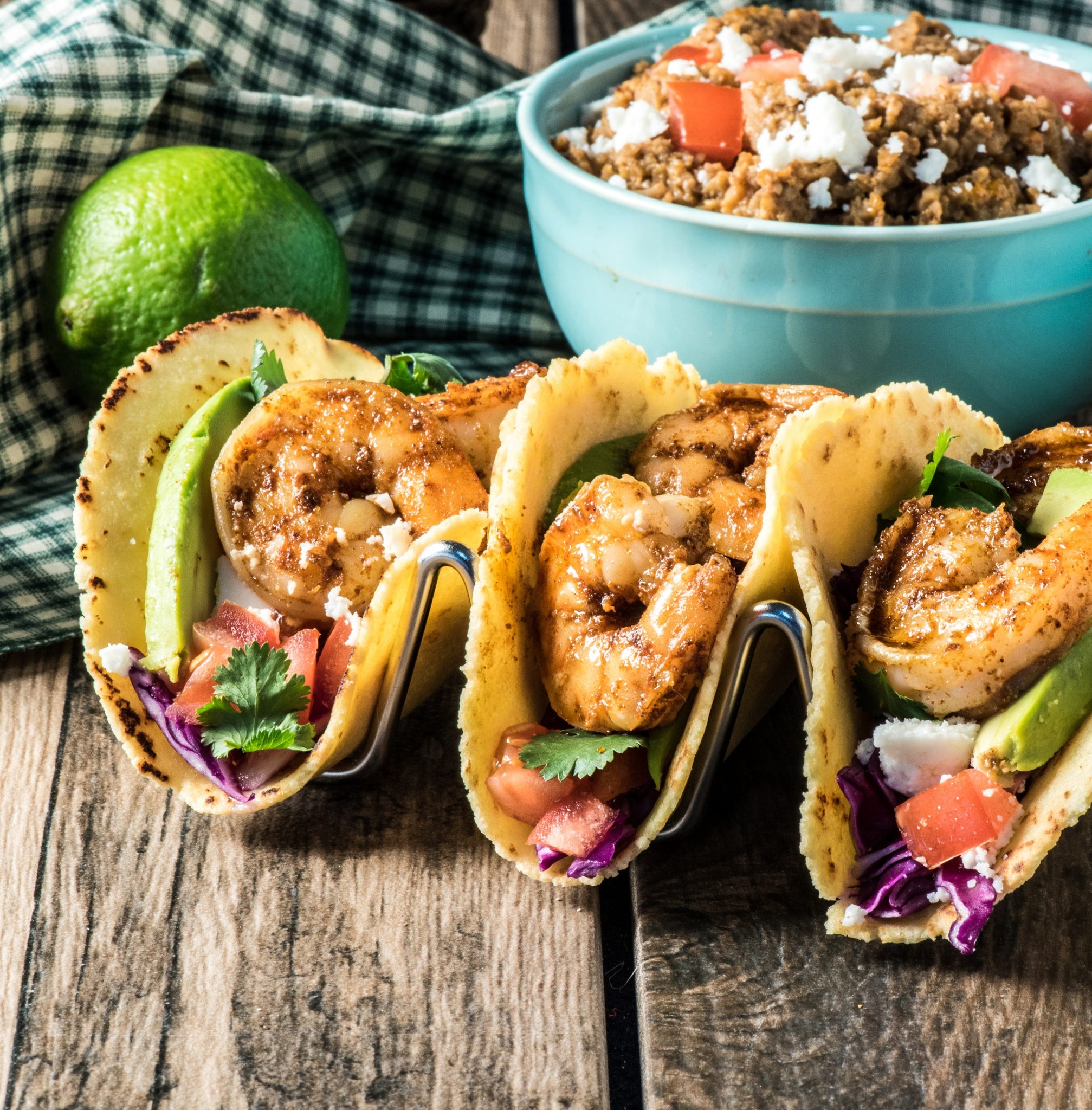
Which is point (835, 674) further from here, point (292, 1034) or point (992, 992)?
point (292, 1034)

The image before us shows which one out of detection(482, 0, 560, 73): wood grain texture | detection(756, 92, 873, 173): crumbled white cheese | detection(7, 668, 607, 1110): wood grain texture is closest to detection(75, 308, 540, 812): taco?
detection(7, 668, 607, 1110): wood grain texture

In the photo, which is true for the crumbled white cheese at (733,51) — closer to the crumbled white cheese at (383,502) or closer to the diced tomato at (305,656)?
the crumbled white cheese at (383,502)

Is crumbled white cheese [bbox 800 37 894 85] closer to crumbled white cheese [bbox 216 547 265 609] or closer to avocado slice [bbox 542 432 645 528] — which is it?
avocado slice [bbox 542 432 645 528]

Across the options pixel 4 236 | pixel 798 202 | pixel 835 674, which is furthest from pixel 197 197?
pixel 835 674

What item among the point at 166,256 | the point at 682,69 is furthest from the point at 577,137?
the point at 166,256

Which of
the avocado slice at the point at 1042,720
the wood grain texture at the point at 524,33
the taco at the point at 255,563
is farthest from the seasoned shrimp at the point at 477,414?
the wood grain texture at the point at 524,33

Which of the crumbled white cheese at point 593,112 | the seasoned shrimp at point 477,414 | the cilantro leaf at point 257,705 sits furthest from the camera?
the crumbled white cheese at point 593,112

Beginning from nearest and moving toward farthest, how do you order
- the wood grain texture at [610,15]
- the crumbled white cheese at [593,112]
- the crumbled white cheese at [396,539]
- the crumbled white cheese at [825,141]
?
the crumbled white cheese at [396,539] → the crumbled white cheese at [825,141] → the crumbled white cheese at [593,112] → the wood grain texture at [610,15]
